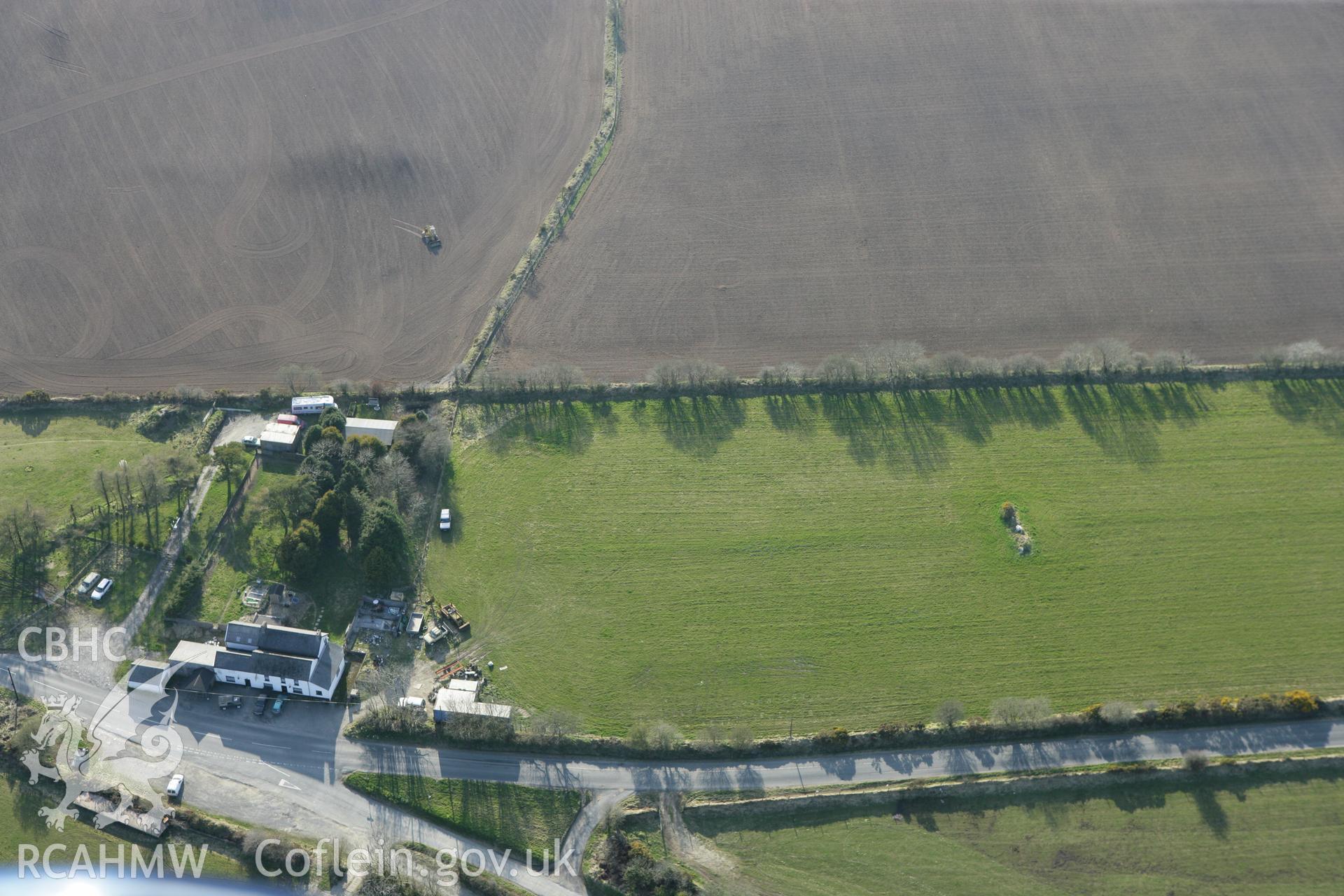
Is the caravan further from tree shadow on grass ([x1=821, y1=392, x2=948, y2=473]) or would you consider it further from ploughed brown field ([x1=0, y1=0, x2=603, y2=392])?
tree shadow on grass ([x1=821, y1=392, x2=948, y2=473])

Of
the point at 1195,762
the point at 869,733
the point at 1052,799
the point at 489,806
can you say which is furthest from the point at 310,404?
the point at 1195,762

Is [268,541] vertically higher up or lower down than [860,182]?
lower down

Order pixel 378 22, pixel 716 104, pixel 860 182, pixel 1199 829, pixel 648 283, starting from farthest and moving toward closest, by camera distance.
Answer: pixel 378 22, pixel 716 104, pixel 860 182, pixel 648 283, pixel 1199 829

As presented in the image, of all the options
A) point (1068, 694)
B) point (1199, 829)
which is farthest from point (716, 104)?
point (1199, 829)

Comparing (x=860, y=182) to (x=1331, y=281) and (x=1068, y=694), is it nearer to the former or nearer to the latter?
(x=1331, y=281)

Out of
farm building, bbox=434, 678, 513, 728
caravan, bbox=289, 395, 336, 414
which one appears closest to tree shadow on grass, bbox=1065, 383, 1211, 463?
farm building, bbox=434, 678, 513, 728

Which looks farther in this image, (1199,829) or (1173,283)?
(1173,283)

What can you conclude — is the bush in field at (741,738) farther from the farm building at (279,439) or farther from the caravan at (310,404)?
the caravan at (310,404)

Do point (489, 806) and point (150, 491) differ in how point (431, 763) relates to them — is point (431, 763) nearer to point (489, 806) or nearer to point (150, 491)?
point (489, 806)
